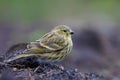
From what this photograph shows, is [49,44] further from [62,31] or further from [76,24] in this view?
[76,24]

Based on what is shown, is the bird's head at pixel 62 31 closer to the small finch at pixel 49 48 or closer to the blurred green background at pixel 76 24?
the small finch at pixel 49 48

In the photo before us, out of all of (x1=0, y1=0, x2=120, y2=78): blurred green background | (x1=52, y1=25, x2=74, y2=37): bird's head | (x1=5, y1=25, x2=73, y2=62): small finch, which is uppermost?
(x1=0, y1=0, x2=120, y2=78): blurred green background

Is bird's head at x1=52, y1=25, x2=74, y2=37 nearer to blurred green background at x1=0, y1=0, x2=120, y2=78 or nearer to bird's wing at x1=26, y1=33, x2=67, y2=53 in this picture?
bird's wing at x1=26, y1=33, x2=67, y2=53

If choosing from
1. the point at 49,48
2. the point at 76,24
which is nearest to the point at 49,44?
the point at 49,48

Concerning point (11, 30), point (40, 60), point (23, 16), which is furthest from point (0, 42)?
point (40, 60)

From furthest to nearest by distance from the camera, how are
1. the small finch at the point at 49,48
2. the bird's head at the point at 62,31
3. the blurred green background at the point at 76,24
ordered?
1. the blurred green background at the point at 76,24
2. the bird's head at the point at 62,31
3. the small finch at the point at 49,48

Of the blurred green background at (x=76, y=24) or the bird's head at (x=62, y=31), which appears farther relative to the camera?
the blurred green background at (x=76, y=24)

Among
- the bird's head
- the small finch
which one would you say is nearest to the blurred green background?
the bird's head

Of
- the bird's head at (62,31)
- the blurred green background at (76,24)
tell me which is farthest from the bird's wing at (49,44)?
the blurred green background at (76,24)
